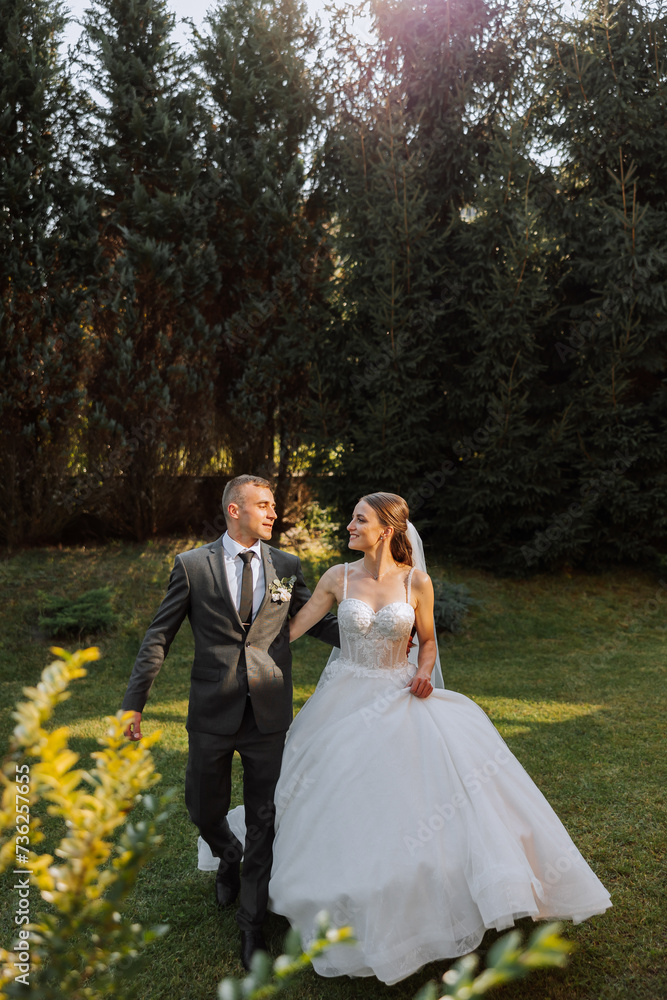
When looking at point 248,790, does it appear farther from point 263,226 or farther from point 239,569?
point 263,226

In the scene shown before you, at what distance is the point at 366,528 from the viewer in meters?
3.82

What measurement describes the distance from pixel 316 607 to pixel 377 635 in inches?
14.1

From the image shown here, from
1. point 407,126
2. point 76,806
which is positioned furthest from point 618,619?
point 76,806

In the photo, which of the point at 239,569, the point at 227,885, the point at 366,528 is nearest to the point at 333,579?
the point at 366,528

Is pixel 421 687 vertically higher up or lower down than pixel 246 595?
lower down

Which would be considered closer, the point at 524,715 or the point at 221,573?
the point at 221,573

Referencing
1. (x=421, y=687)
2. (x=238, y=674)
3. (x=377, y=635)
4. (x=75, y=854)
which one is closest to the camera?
(x=75, y=854)

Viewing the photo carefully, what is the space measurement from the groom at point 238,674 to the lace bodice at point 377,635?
1.34ft

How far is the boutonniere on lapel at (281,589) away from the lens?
344 centimetres

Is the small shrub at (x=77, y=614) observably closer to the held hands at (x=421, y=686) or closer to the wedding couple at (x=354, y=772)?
the wedding couple at (x=354, y=772)

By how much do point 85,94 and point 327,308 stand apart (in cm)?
462

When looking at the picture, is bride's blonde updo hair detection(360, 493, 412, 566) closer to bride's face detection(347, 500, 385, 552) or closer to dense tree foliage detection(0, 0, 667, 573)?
bride's face detection(347, 500, 385, 552)

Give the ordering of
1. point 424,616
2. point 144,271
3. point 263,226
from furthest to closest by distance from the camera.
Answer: point 263,226
point 144,271
point 424,616

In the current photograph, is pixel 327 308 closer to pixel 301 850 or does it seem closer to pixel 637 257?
pixel 637 257
